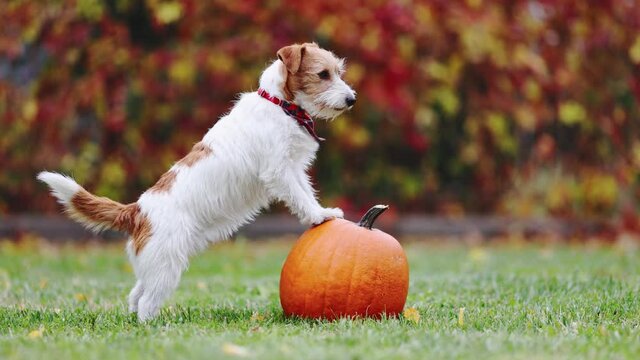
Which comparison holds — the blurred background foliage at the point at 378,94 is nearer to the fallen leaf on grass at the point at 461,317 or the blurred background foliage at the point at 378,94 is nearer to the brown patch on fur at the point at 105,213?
the brown patch on fur at the point at 105,213

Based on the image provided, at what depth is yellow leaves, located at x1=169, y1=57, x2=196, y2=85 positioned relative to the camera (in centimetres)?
1049

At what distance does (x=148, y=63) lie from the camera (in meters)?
10.6

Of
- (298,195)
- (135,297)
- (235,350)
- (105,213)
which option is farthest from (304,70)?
(235,350)

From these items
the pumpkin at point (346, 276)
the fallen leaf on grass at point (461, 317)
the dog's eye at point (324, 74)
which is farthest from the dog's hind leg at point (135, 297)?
the fallen leaf on grass at point (461, 317)

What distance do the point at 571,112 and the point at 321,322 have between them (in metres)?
8.09

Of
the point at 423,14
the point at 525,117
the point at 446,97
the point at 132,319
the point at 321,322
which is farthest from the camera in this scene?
the point at 525,117

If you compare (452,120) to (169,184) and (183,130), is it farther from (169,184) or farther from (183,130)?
(169,184)

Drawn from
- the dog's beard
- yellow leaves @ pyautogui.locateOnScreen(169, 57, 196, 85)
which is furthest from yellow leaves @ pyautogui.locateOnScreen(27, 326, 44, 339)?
yellow leaves @ pyautogui.locateOnScreen(169, 57, 196, 85)

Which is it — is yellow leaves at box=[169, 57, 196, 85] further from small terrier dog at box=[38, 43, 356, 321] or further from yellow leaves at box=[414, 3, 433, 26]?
small terrier dog at box=[38, 43, 356, 321]

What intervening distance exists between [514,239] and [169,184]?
7546mm

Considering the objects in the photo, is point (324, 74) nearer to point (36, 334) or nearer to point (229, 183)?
point (229, 183)

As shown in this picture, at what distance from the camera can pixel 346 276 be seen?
4609mm

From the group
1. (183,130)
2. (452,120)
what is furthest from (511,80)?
(183,130)

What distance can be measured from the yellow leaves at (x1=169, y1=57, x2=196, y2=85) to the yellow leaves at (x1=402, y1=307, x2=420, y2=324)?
20.5 feet
